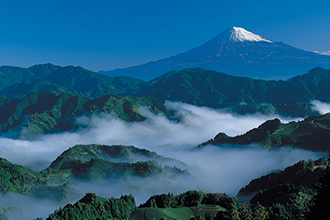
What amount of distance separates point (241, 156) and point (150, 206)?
113m

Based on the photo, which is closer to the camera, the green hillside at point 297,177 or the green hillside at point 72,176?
the green hillside at point 297,177

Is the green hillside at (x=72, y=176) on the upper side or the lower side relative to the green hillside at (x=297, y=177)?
upper

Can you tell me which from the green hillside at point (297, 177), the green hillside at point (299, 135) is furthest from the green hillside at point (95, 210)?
the green hillside at point (299, 135)

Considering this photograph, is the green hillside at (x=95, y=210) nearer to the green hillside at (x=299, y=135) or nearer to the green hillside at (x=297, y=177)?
the green hillside at (x=297, y=177)

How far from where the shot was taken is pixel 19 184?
158 meters

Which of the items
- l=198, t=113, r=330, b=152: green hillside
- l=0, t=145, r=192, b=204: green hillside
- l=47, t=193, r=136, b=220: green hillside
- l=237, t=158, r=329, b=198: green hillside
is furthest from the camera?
l=198, t=113, r=330, b=152: green hillside

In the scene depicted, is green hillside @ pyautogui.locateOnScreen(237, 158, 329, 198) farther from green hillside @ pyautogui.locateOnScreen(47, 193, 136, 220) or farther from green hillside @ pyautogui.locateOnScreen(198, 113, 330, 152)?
green hillside @ pyautogui.locateOnScreen(198, 113, 330, 152)

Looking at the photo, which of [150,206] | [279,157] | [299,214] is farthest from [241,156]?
[299,214]

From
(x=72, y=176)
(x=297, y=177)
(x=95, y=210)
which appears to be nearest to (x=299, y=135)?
(x=297, y=177)

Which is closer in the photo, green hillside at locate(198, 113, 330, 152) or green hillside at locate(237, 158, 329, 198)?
green hillside at locate(237, 158, 329, 198)

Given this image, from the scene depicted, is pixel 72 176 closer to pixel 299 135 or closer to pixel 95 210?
pixel 95 210

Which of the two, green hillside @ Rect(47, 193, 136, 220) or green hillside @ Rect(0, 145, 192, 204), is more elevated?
green hillside @ Rect(0, 145, 192, 204)

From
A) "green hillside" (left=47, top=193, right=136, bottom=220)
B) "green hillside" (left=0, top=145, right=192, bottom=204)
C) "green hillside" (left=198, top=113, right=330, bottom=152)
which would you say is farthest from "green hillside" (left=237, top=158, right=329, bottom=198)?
"green hillside" (left=0, top=145, right=192, bottom=204)

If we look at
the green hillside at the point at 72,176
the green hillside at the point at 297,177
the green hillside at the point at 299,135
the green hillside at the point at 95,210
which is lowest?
the green hillside at the point at 95,210
